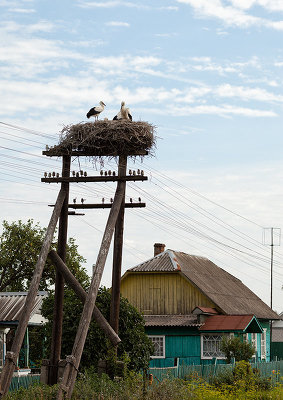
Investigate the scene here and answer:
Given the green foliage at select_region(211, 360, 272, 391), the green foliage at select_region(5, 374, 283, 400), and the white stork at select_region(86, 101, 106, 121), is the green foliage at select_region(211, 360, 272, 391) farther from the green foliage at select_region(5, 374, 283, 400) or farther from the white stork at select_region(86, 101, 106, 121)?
the white stork at select_region(86, 101, 106, 121)

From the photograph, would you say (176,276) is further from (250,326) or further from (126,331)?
(126,331)

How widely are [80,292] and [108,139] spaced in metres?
3.37

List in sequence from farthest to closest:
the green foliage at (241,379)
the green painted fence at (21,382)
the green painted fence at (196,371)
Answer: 1. the green painted fence at (196,371)
2. the green foliage at (241,379)
3. the green painted fence at (21,382)

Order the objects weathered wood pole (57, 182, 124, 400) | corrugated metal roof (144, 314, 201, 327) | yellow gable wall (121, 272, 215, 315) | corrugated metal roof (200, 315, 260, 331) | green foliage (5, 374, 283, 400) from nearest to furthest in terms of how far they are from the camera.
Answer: green foliage (5, 374, 283, 400), weathered wood pole (57, 182, 124, 400), corrugated metal roof (200, 315, 260, 331), corrugated metal roof (144, 314, 201, 327), yellow gable wall (121, 272, 215, 315)

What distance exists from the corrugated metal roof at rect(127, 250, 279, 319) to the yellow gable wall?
0.38 meters

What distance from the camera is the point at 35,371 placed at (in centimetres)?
2953

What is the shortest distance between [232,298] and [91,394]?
2421 centimetres

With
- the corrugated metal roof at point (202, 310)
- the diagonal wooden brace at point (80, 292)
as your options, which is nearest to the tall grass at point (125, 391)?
the diagonal wooden brace at point (80, 292)

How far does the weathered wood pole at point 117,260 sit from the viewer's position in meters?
16.3

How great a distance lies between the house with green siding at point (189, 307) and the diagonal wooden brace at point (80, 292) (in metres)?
13.7

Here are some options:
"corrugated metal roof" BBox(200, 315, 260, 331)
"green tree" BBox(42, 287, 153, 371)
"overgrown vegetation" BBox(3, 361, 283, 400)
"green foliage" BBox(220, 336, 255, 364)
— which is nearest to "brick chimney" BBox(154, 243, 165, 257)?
"corrugated metal roof" BBox(200, 315, 260, 331)

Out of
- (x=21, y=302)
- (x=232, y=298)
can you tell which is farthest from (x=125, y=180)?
(x=232, y=298)

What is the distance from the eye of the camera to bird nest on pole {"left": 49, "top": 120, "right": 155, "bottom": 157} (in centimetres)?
1652

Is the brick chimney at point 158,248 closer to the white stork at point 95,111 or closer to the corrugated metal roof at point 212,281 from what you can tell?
the corrugated metal roof at point 212,281
